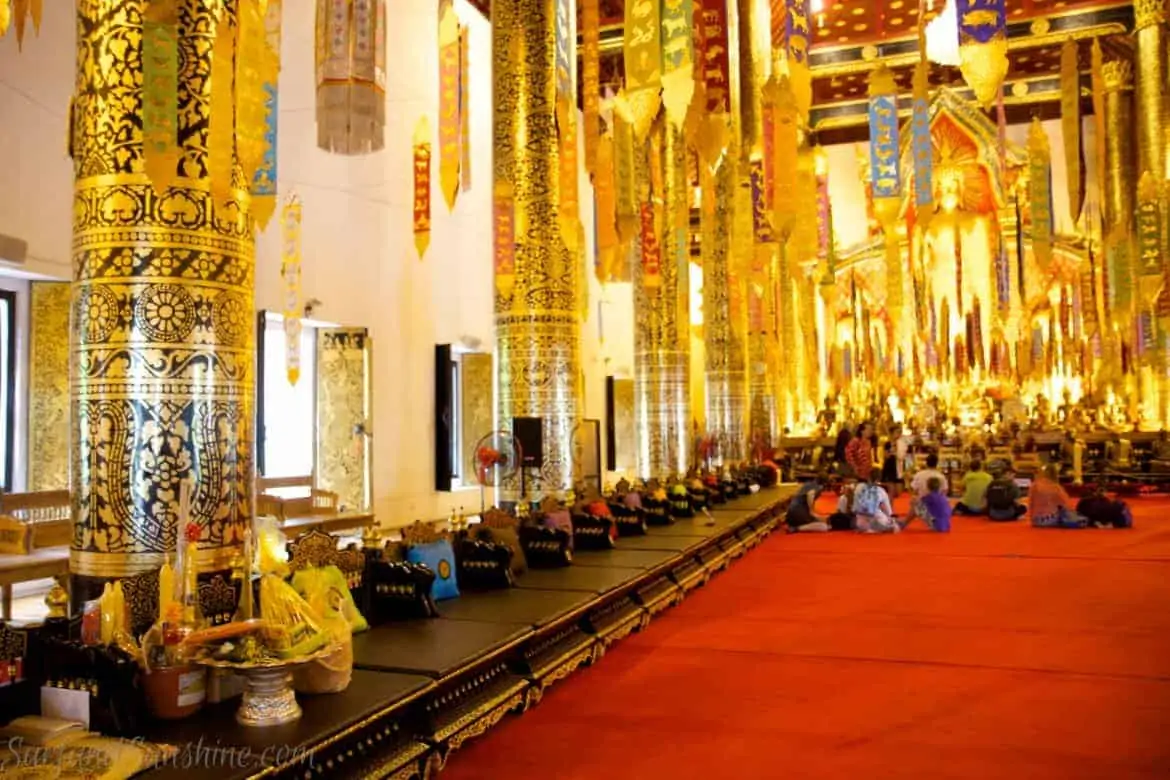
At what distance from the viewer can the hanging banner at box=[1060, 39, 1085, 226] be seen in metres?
11.2

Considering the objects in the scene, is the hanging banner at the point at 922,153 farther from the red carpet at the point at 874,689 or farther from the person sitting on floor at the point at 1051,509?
the red carpet at the point at 874,689

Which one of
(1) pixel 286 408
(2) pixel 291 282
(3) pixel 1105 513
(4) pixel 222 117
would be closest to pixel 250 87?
(4) pixel 222 117

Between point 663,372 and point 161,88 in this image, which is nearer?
point 161,88

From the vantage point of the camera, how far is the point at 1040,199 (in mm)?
12656

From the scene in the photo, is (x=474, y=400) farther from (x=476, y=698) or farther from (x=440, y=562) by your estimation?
(x=476, y=698)

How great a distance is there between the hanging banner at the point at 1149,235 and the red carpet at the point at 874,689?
30.6ft

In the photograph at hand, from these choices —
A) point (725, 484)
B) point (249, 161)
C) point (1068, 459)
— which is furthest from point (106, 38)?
point (1068, 459)

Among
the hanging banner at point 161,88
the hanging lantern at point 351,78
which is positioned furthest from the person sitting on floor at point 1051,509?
the hanging banner at point 161,88

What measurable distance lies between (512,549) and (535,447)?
2.47 m

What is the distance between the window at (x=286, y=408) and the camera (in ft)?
31.7

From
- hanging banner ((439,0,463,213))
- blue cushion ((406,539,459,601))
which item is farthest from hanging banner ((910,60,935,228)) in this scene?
blue cushion ((406,539,459,601))

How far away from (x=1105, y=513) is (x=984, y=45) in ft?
20.7

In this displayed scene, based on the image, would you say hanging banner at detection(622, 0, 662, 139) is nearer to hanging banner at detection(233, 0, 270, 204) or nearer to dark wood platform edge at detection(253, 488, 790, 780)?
hanging banner at detection(233, 0, 270, 204)

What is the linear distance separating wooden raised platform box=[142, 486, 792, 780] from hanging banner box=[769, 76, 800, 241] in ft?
12.3
